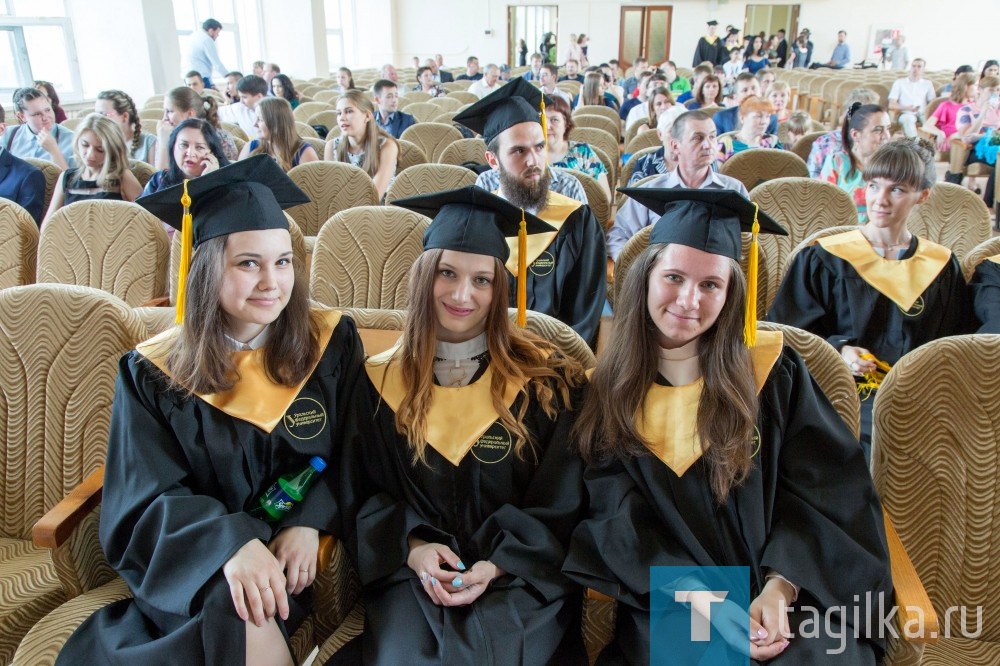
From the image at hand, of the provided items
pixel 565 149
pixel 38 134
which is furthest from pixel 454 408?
pixel 38 134

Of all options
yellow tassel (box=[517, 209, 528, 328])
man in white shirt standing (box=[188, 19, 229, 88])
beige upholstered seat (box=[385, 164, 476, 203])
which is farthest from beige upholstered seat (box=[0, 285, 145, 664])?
man in white shirt standing (box=[188, 19, 229, 88])

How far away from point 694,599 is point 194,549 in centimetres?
107

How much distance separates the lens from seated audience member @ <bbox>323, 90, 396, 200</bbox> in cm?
487

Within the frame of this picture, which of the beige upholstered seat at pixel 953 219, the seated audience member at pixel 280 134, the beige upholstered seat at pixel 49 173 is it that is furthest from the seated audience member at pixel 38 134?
the beige upholstered seat at pixel 953 219

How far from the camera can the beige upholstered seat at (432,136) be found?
20.3 feet

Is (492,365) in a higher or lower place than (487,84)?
lower

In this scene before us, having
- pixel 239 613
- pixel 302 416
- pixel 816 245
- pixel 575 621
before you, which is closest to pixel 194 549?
pixel 239 613

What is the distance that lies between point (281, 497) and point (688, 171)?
2.78 m

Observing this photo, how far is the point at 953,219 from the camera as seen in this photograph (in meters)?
3.30

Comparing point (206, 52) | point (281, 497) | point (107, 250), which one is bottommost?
point (281, 497)

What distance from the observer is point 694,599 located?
1.50 meters

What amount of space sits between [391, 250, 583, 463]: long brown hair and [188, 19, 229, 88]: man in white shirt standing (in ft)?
31.4

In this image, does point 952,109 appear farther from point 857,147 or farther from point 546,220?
point 546,220

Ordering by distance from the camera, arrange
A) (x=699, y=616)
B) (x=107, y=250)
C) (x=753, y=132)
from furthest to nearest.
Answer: (x=753, y=132) → (x=107, y=250) → (x=699, y=616)
